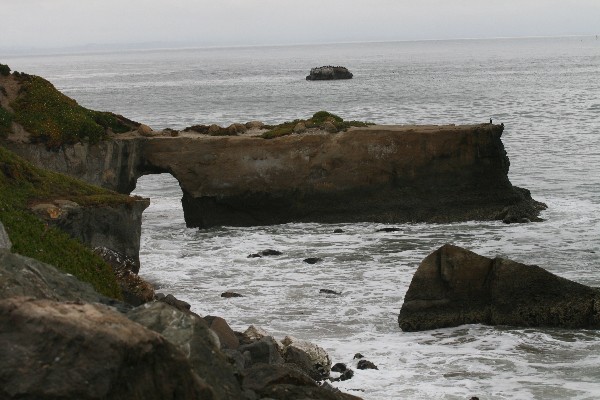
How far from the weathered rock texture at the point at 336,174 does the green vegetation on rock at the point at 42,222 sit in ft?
30.6

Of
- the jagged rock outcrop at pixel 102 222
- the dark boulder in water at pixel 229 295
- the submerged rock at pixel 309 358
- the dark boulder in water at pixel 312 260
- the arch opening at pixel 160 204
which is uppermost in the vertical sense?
the jagged rock outcrop at pixel 102 222

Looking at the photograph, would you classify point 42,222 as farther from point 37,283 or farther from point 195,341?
point 195,341

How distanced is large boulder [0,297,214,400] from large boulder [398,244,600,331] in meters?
13.7

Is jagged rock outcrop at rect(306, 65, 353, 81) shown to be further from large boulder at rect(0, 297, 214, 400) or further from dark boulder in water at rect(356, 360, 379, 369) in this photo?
large boulder at rect(0, 297, 214, 400)

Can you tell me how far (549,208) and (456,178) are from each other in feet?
14.2

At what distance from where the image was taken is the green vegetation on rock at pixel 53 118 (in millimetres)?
34844

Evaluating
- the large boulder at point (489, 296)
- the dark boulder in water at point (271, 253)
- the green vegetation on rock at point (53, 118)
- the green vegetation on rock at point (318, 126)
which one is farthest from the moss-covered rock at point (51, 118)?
the large boulder at point (489, 296)

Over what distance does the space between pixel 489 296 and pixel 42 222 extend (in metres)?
9.96

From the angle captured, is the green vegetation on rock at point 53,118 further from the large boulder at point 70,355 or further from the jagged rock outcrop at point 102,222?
the large boulder at point 70,355

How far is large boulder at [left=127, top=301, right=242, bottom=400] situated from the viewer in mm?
10094

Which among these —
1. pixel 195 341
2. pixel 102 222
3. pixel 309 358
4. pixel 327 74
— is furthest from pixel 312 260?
pixel 327 74

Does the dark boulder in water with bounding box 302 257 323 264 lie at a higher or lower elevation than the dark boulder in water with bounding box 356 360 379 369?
lower

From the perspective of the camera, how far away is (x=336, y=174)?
35938 mm

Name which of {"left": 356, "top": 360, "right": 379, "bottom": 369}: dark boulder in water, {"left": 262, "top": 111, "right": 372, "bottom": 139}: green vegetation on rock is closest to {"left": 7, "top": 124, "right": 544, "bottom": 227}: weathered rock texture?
{"left": 262, "top": 111, "right": 372, "bottom": 139}: green vegetation on rock
